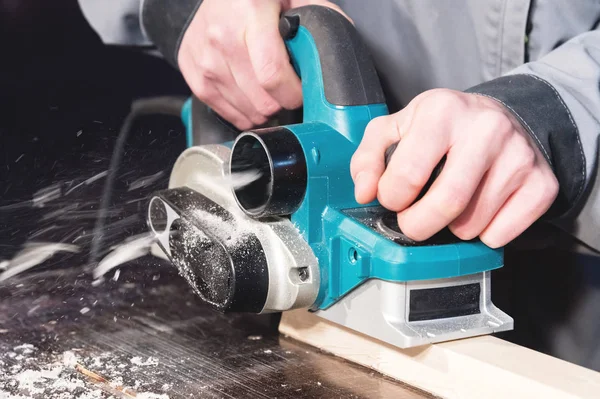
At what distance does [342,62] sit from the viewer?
43.9 inches

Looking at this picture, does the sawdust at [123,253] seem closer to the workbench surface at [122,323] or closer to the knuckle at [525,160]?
the workbench surface at [122,323]

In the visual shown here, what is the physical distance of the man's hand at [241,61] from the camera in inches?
50.4

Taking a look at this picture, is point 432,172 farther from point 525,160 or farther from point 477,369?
point 477,369

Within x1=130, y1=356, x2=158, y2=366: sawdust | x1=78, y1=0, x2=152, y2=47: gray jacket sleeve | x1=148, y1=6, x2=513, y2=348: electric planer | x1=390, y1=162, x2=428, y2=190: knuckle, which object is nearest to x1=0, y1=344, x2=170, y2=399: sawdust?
x1=130, y1=356, x2=158, y2=366: sawdust

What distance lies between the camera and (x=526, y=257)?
1.70 meters

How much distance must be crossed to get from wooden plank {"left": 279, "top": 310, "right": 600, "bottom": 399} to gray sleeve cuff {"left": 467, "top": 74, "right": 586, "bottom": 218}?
0.30m

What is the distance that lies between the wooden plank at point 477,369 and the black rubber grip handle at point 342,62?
0.36 metres

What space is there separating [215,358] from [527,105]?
60 centimetres

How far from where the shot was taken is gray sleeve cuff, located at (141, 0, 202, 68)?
5.09ft

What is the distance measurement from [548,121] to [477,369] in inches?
15.4

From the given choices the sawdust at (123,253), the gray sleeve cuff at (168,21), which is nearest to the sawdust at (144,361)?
the sawdust at (123,253)

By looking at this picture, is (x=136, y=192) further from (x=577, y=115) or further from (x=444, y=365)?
(x=577, y=115)

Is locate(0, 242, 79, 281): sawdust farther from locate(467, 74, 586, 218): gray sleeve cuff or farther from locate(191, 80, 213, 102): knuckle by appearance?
locate(467, 74, 586, 218): gray sleeve cuff

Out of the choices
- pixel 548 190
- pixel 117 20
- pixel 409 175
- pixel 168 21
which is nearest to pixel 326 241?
pixel 409 175
